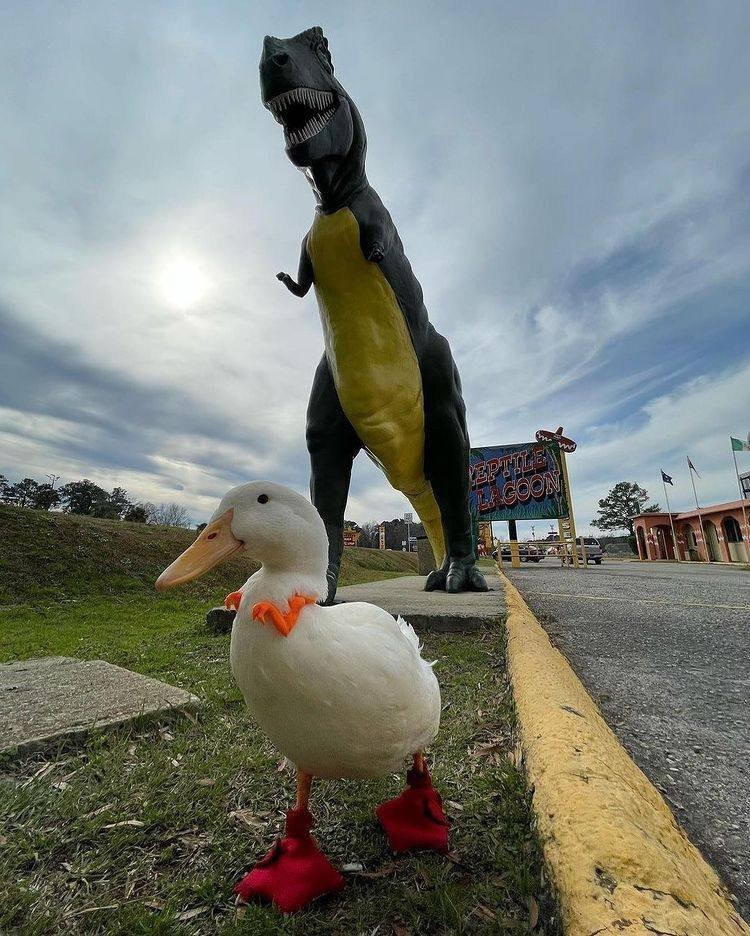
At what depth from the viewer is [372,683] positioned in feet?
2.62

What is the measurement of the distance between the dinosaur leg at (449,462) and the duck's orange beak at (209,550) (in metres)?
1.70

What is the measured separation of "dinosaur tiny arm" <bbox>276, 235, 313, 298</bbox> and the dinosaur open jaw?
372mm

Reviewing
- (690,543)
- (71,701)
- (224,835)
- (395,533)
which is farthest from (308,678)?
(395,533)

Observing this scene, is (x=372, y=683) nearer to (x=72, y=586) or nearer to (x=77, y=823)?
(x=77, y=823)

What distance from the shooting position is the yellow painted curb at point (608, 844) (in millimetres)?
507

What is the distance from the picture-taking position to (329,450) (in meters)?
2.44

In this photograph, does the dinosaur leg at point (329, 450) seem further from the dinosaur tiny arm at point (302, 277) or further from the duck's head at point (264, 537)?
the duck's head at point (264, 537)

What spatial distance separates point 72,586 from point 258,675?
5.57 meters

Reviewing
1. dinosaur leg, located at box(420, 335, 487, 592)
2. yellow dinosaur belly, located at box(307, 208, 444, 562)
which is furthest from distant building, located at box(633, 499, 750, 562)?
yellow dinosaur belly, located at box(307, 208, 444, 562)

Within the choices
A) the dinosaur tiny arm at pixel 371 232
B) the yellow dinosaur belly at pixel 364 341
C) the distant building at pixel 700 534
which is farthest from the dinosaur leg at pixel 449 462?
the distant building at pixel 700 534

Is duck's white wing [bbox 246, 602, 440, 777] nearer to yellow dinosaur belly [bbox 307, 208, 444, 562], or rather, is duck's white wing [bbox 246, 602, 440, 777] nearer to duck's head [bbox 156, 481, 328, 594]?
duck's head [bbox 156, 481, 328, 594]

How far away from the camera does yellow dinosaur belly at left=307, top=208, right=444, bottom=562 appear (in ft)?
6.18

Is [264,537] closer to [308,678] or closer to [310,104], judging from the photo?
[308,678]

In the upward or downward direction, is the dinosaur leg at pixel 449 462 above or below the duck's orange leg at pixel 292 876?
above
